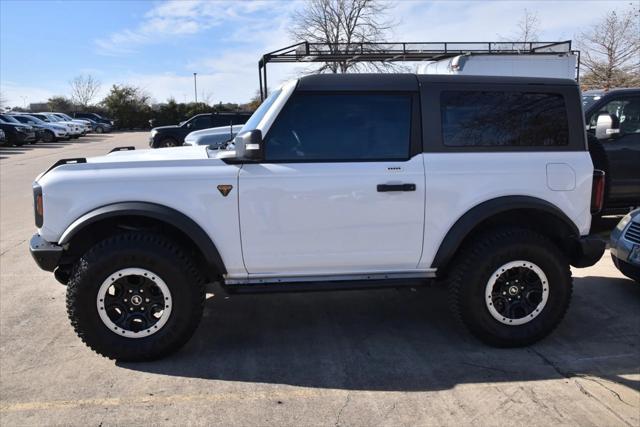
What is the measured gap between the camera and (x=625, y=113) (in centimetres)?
710

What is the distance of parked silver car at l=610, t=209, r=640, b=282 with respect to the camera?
4602 mm

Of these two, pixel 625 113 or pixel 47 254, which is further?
pixel 625 113

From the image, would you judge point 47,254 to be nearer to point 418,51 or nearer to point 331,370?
point 331,370

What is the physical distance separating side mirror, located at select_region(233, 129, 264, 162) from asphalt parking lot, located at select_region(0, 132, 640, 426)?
1.44 meters

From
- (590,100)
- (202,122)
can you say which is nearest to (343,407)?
(590,100)

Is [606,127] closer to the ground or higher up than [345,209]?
higher up

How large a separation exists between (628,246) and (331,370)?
3.05 meters

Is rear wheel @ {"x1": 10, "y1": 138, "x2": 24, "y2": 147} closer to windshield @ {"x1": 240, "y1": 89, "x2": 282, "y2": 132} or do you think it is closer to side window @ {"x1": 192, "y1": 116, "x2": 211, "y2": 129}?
side window @ {"x1": 192, "y1": 116, "x2": 211, "y2": 129}

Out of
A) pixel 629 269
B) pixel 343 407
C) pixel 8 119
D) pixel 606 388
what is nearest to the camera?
pixel 343 407

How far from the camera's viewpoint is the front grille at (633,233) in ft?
15.4

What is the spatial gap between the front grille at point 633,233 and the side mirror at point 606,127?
5.70 ft

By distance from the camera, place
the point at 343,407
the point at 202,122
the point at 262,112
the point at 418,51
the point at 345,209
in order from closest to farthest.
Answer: the point at 343,407
the point at 345,209
the point at 262,112
the point at 418,51
the point at 202,122

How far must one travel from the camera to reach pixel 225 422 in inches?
117

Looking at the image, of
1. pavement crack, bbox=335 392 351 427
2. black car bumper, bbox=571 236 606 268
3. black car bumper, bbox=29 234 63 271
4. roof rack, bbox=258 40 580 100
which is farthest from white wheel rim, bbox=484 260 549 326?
roof rack, bbox=258 40 580 100
